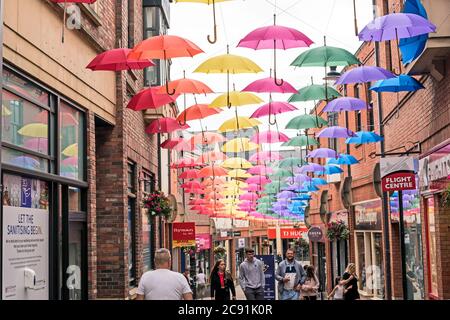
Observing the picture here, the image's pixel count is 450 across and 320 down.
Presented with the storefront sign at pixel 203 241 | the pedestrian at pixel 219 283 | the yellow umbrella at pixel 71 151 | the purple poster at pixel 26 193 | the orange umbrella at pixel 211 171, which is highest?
the orange umbrella at pixel 211 171

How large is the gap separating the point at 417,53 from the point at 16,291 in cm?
821

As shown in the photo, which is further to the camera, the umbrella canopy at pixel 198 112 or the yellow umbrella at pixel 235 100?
the umbrella canopy at pixel 198 112

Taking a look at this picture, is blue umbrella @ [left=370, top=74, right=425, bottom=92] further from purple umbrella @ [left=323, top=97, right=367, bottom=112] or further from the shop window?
the shop window

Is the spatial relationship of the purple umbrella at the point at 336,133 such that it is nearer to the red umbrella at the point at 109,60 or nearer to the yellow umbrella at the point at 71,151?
the yellow umbrella at the point at 71,151

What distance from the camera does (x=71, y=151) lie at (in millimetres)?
12625

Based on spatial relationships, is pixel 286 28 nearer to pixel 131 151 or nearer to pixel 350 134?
pixel 131 151

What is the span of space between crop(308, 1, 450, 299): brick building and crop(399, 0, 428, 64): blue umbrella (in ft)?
0.50

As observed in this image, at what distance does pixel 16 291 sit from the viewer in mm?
9438

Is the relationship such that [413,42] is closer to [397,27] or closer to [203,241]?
[397,27]

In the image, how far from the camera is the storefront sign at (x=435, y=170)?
13320 mm

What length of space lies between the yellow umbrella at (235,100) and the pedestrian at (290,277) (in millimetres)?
3543

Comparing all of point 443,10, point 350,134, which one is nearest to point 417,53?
point 443,10

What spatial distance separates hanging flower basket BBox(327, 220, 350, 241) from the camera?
30.2 m

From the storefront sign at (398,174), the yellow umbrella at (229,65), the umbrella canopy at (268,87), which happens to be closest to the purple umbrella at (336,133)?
the storefront sign at (398,174)
